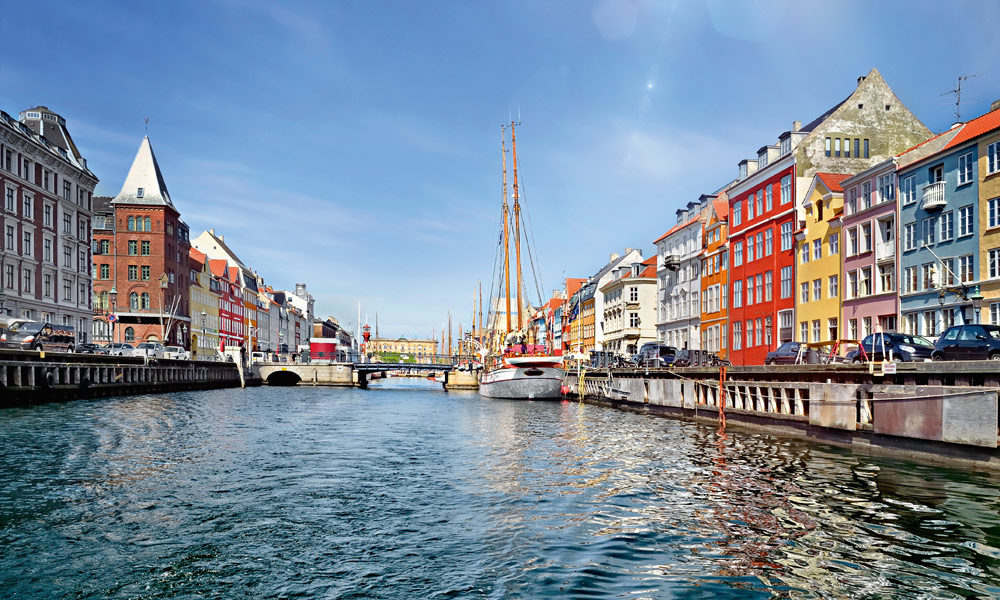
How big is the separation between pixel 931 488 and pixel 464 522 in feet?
38.0

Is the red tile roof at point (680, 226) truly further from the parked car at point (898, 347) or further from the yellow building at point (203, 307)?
the yellow building at point (203, 307)

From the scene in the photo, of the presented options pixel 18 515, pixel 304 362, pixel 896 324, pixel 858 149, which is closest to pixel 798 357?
pixel 896 324

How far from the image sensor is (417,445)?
29.5 m

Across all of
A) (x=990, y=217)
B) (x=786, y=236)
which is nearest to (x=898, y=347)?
(x=990, y=217)

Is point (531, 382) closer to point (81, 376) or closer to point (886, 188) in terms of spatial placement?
point (886, 188)

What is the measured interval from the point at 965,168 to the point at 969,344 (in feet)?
58.5

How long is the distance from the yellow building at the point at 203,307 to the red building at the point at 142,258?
10.6 m

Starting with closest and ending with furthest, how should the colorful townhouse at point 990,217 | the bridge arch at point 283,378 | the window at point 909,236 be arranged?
the colorful townhouse at point 990,217 < the window at point 909,236 < the bridge arch at point 283,378

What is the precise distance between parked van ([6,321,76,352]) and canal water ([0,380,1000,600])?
3078 cm

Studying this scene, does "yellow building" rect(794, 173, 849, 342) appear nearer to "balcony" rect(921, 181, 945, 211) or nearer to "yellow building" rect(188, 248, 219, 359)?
"balcony" rect(921, 181, 945, 211)

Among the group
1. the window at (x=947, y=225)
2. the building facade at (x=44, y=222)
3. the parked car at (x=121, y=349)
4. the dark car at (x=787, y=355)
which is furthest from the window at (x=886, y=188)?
the building facade at (x=44, y=222)

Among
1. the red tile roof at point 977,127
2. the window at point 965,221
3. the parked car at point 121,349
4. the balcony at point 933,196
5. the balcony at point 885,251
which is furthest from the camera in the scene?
the parked car at point 121,349

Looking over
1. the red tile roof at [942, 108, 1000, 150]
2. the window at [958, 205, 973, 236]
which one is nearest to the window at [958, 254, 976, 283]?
→ the window at [958, 205, 973, 236]

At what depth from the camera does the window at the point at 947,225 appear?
143ft
